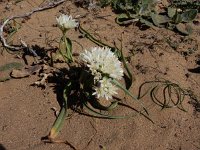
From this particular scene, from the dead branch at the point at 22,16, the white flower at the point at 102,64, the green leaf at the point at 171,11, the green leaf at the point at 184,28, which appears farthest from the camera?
the green leaf at the point at 171,11

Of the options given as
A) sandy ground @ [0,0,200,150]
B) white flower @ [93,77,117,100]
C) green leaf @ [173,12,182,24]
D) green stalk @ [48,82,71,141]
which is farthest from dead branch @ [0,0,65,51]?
green leaf @ [173,12,182,24]

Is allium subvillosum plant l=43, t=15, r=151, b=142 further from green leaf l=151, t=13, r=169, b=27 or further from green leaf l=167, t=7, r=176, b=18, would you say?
green leaf l=167, t=7, r=176, b=18

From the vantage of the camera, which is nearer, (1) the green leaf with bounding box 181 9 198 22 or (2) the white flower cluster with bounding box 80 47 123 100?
(2) the white flower cluster with bounding box 80 47 123 100

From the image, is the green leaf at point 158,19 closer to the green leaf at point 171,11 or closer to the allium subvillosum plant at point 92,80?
the green leaf at point 171,11

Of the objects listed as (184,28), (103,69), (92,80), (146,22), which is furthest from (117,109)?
(184,28)

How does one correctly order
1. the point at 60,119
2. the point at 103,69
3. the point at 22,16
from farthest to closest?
the point at 22,16
the point at 60,119
the point at 103,69

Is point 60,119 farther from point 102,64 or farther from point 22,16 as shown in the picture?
point 22,16

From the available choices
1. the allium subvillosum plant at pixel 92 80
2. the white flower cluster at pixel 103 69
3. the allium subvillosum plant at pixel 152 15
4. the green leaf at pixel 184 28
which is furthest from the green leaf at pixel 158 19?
the white flower cluster at pixel 103 69
